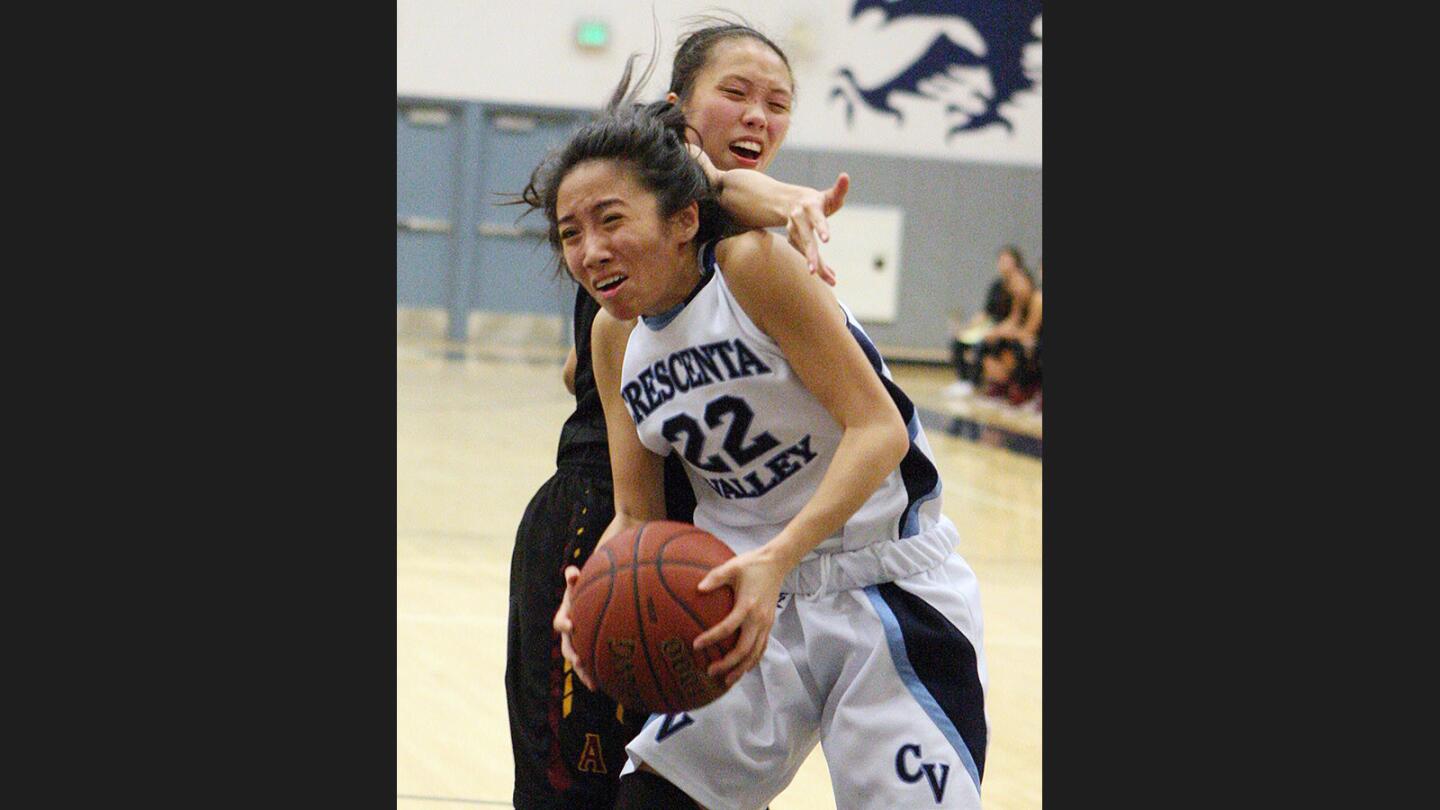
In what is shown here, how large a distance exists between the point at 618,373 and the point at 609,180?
16.8 inches

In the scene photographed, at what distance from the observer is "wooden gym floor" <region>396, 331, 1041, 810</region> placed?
416cm

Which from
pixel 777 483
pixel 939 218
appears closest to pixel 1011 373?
pixel 939 218

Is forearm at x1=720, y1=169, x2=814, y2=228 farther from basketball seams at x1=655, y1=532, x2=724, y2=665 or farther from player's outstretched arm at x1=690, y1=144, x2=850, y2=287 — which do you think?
basketball seams at x1=655, y1=532, x2=724, y2=665

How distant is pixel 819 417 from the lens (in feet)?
7.89

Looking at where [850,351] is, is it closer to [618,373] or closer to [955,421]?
[618,373]

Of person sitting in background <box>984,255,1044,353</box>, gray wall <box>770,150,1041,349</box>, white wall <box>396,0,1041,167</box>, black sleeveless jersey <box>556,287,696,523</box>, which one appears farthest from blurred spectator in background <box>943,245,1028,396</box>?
black sleeveless jersey <box>556,287,696,523</box>

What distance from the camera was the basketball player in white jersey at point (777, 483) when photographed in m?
2.31

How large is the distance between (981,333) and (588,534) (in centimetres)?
1239

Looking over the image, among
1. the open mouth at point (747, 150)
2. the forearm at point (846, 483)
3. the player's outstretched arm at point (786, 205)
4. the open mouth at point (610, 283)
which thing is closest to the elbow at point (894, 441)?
the forearm at point (846, 483)

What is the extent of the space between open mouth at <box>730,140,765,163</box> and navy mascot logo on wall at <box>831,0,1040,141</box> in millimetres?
13947

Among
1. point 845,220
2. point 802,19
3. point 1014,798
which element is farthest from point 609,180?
point 845,220

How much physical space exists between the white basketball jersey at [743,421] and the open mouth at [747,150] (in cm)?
31

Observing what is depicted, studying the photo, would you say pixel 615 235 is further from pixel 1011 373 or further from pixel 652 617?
pixel 1011 373

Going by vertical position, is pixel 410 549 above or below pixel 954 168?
below
